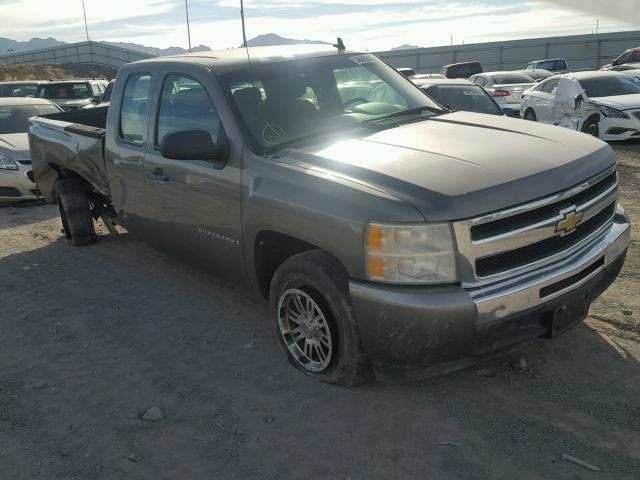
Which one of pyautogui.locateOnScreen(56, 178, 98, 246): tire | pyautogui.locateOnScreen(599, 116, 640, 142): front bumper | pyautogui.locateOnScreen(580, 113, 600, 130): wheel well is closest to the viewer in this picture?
pyautogui.locateOnScreen(56, 178, 98, 246): tire

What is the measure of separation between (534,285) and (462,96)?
7.52 metres

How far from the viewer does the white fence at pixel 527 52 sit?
38844 mm


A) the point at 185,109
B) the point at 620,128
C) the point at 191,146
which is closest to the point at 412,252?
the point at 191,146

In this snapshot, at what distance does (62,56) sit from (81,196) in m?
62.9

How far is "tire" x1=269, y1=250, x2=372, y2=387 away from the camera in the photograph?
3.39m

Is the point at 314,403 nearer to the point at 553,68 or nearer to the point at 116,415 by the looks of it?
the point at 116,415

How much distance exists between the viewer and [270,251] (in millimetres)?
4027

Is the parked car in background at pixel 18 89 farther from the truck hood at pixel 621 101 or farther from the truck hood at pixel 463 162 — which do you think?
the truck hood at pixel 463 162

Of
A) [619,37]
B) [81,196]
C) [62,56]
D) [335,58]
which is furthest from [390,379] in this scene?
[62,56]

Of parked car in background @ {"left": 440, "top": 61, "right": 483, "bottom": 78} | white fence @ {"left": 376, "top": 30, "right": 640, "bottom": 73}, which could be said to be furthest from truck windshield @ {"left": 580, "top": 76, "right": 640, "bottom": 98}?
white fence @ {"left": 376, "top": 30, "right": 640, "bottom": 73}

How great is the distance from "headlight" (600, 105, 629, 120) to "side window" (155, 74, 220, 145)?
32.3 feet

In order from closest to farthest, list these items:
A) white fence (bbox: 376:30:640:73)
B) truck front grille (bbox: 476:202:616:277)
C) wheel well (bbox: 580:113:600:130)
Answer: truck front grille (bbox: 476:202:616:277) → wheel well (bbox: 580:113:600:130) → white fence (bbox: 376:30:640:73)

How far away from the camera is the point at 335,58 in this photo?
4.80 meters

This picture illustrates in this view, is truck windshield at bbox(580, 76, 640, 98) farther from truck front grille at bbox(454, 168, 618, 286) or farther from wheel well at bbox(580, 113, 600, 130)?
truck front grille at bbox(454, 168, 618, 286)
